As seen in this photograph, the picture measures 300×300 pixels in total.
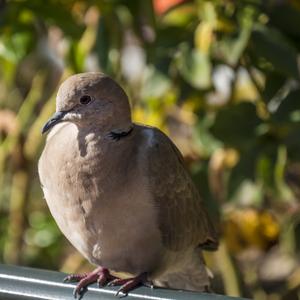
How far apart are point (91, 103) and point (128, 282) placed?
1.59 ft

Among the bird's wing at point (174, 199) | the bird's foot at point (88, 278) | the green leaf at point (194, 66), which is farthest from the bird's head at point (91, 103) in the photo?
the green leaf at point (194, 66)

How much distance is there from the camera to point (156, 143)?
10.3ft

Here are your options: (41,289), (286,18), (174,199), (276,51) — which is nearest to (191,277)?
(174,199)

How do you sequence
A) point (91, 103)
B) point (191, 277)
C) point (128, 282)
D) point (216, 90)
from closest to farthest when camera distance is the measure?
1. point (128, 282)
2. point (91, 103)
3. point (191, 277)
4. point (216, 90)

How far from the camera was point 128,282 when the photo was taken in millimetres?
2904

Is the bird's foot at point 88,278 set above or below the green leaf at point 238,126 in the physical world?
above

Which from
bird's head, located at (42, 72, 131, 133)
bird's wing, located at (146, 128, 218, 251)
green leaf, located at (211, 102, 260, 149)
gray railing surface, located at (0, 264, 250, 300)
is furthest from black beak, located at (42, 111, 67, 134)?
green leaf, located at (211, 102, 260, 149)

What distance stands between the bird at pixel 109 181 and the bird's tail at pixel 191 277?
0.27 meters

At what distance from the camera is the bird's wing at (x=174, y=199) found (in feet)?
10.2

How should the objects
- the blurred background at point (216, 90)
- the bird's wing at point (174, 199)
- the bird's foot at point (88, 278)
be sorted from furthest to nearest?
the blurred background at point (216, 90), the bird's wing at point (174, 199), the bird's foot at point (88, 278)

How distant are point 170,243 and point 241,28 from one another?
0.71 m

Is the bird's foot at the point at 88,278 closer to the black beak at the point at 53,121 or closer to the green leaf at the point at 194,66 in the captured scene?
the black beak at the point at 53,121

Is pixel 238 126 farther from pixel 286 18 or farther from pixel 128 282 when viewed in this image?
pixel 128 282

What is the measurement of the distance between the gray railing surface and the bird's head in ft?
1.77
